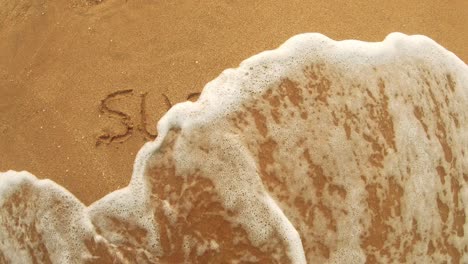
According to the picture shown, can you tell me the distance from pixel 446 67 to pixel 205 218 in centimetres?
149

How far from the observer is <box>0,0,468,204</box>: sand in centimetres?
222

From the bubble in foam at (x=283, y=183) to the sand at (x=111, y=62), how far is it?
0.25 feet

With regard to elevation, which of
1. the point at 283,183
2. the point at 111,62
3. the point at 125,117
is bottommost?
the point at 283,183

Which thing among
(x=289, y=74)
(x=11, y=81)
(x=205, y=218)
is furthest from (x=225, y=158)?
(x=11, y=81)

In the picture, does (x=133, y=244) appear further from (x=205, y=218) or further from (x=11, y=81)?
(x=11, y=81)

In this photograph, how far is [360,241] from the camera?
2.24 m

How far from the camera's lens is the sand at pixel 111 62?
7.29ft

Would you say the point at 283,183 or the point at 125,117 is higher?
the point at 125,117

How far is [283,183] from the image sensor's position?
2.21m

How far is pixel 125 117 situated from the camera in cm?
222

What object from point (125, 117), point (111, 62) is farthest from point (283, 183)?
point (111, 62)

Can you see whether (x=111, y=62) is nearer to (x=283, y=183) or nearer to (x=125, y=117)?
(x=125, y=117)

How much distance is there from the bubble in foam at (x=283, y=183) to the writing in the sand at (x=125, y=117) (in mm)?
61

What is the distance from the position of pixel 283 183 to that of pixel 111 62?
39.9 inches
